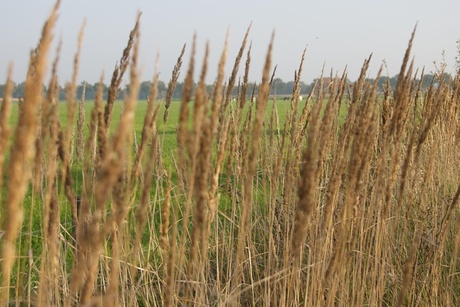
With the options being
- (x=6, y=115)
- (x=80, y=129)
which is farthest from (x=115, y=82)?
(x=80, y=129)

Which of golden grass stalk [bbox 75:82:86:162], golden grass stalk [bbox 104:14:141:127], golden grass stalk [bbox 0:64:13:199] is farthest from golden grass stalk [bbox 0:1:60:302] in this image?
golden grass stalk [bbox 75:82:86:162]

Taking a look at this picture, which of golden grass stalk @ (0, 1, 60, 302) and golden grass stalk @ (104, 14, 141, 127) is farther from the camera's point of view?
golden grass stalk @ (104, 14, 141, 127)

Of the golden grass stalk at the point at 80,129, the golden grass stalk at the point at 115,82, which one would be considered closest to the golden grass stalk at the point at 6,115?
the golden grass stalk at the point at 115,82

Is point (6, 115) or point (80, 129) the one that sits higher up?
point (6, 115)

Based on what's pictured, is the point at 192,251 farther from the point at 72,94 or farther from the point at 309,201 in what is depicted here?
the point at 72,94

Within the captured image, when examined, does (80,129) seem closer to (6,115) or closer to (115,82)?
(115,82)

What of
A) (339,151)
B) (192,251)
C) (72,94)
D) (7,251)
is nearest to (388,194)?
(339,151)

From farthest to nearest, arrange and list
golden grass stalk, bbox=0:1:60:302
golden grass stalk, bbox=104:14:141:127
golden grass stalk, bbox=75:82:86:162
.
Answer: golden grass stalk, bbox=75:82:86:162 → golden grass stalk, bbox=104:14:141:127 → golden grass stalk, bbox=0:1:60:302

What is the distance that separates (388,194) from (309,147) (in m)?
0.54

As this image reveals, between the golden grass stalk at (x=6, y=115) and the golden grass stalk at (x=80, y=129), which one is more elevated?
the golden grass stalk at (x=6, y=115)

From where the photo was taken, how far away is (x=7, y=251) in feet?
2.65

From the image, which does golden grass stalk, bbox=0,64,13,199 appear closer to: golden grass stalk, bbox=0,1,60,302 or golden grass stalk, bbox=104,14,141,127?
golden grass stalk, bbox=0,1,60,302

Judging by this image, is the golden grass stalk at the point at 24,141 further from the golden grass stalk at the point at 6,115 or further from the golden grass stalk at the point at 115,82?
the golden grass stalk at the point at 115,82

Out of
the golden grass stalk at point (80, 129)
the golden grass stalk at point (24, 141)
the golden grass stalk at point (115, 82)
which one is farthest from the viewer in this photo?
the golden grass stalk at point (80, 129)
